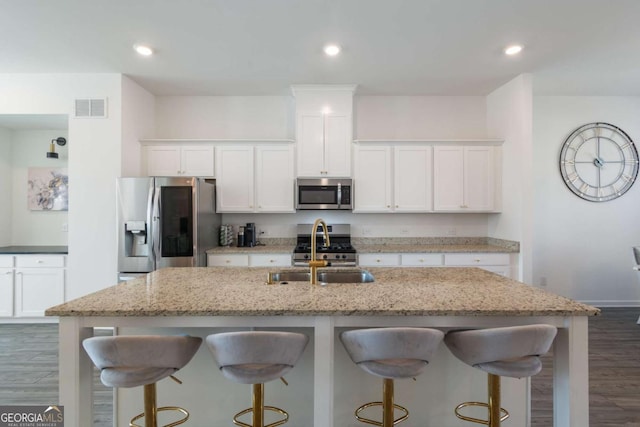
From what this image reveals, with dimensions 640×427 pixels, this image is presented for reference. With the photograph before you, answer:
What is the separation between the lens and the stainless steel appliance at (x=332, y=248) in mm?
3766

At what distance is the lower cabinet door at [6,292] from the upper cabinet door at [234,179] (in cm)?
256

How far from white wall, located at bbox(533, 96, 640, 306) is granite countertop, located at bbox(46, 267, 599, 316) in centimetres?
324

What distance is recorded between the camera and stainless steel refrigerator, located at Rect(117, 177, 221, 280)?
351 cm

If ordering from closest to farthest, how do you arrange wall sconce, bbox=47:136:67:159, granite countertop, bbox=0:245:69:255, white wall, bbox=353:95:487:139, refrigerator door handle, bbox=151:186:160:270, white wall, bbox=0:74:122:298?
refrigerator door handle, bbox=151:186:160:270
white wall, bbox=0:74:122:298
granite countertop, bbox=0:245:69:255
wall sconce, bbox=47:136:67:159
white wall, bbox=353:95:487:139

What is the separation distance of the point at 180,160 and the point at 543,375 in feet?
14.1

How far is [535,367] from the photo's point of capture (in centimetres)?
145

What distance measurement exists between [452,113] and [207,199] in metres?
3.36

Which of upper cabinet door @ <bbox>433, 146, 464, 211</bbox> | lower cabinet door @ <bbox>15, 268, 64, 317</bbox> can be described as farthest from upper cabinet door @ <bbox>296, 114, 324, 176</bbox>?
lower cabinet door @ <bbox>15, 268, 64, 317</bbox>

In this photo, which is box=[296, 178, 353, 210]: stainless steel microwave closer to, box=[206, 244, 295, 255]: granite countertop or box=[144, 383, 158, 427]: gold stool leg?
box=[206, 244, 295, 255]: granite countertop

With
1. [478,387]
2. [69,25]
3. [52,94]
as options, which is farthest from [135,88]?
[478,387]

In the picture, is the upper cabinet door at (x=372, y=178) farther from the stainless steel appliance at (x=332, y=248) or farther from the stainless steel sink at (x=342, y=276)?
the stainless steel sink at (x=342, y=276)

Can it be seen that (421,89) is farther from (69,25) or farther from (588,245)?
(69,25)

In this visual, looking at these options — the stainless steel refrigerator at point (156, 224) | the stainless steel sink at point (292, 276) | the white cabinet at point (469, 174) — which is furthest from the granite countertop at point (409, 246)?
the stainless steel sink at point (292, 276)

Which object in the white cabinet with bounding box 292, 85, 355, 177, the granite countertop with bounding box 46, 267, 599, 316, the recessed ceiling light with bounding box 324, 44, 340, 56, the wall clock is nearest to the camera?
the granite countertop with bounding box 46, 267, 599, 316
